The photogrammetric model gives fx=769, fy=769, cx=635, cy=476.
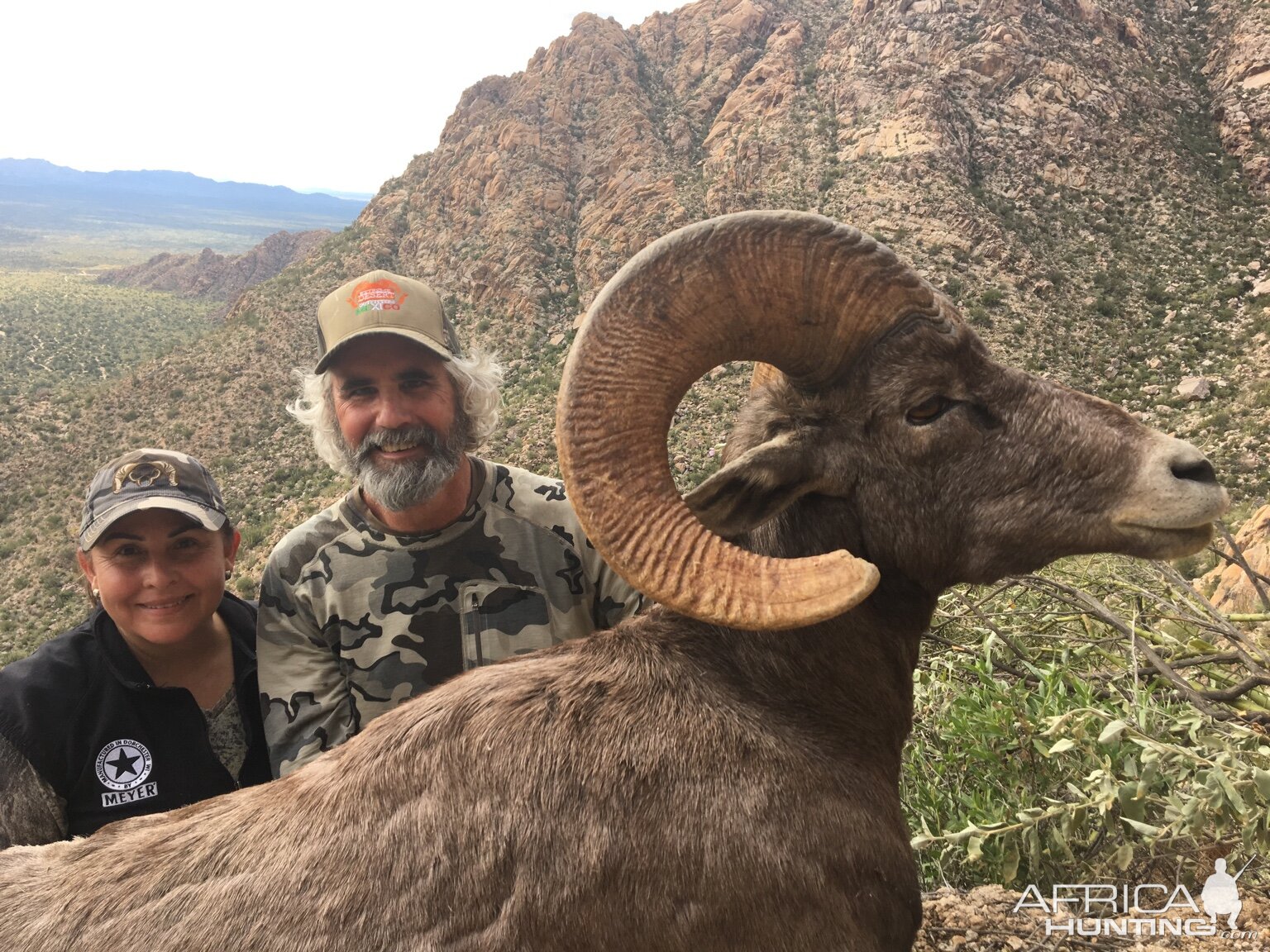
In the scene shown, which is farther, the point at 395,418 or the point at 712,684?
the point at 395,418

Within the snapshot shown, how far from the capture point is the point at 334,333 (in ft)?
12.2

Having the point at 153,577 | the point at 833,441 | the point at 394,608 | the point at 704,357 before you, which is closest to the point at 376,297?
the point at 394,608

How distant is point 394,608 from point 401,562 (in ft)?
0.73

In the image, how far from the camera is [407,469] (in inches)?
142

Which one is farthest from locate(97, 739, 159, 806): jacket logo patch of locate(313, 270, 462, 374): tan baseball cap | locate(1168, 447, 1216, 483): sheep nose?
locate(1168, 447, 1216, 483): sheep nose

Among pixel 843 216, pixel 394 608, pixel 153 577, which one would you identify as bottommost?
pixel 394 608

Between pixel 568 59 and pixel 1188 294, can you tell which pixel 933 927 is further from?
pixel 568 59

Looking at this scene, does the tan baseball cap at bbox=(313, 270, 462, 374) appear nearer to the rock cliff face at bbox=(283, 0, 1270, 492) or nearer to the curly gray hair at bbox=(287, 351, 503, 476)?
the curly gray hair at bbox=(287, 351, 503, 476)

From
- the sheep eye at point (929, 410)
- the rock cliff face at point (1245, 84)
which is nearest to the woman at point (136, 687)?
the sheep eye at point (929, 410)

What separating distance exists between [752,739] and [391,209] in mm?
75997

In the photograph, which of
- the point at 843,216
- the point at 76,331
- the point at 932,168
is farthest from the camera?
the point at 76,331

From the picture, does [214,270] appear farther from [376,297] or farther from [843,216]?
[376,297]

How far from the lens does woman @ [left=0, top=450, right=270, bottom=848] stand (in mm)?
3178

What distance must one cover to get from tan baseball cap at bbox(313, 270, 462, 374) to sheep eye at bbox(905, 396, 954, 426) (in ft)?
7.43
